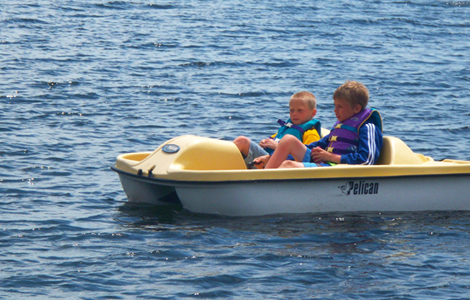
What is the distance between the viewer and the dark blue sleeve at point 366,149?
6324mm

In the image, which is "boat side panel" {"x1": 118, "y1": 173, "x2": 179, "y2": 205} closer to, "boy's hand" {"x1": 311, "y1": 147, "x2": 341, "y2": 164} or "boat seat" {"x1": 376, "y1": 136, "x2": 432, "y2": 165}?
"boy's hand" {"x1": 311, "y1": 147, "x2": 341, "y2": 164}

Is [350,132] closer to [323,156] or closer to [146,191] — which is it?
[323,156]

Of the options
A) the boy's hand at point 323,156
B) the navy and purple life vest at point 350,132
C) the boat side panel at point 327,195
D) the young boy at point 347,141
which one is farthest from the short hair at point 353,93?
the boat side panel at point 327,195

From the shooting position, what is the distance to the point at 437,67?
15102mm

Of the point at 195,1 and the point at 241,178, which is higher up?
the point at 195,1

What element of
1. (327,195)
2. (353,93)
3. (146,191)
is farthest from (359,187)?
(146,191)

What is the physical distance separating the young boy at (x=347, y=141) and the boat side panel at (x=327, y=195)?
0.22 meters

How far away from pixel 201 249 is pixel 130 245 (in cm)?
53

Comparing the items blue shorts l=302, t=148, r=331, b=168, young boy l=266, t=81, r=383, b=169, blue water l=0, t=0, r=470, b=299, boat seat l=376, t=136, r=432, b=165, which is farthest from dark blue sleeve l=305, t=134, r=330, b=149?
blue water l=0, t=0, r=470, b=299

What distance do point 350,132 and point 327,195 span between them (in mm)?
611

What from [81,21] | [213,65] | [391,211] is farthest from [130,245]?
[81,21]

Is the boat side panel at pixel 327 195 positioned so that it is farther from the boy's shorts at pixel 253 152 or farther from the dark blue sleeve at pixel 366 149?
the boy's shorts at pixel 253 152

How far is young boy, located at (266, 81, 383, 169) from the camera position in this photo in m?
6.30

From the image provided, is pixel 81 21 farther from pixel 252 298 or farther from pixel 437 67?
pixel 252 298
